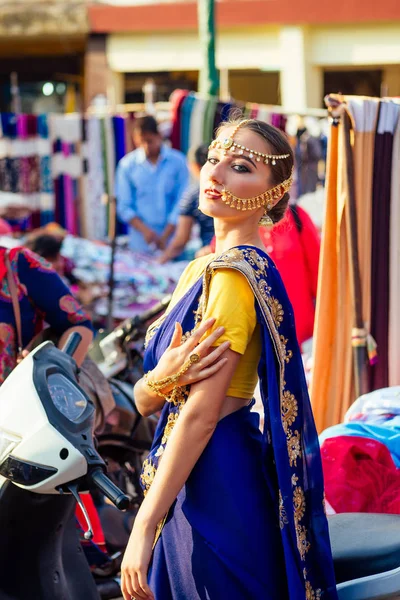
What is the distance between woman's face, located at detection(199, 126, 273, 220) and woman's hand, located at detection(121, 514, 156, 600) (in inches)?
29.8

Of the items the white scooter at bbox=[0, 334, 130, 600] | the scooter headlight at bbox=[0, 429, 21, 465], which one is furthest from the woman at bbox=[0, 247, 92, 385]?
the scooter headlight at bbox=[0, 429, 21, 465]

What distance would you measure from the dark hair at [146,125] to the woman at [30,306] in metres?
5.95

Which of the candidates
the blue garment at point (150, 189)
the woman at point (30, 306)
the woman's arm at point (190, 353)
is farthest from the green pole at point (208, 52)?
the woman's arm at point (190, 353)

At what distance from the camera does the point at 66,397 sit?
2.67 m

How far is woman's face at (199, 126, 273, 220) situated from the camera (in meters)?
2.48

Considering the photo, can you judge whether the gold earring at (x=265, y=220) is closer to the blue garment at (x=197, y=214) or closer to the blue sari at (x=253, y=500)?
the blue sari at (x=253, y=500)

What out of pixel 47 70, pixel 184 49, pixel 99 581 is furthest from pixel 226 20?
pixel 99 581

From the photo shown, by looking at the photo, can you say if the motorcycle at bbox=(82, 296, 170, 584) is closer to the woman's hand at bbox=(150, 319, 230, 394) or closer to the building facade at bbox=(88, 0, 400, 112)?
the woman's hand at bbox=(150, 319, 230, 394)

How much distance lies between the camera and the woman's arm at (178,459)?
2254mm

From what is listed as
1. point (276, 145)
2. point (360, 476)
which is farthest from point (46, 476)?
point (360, 476)

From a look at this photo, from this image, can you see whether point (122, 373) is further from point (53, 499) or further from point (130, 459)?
point (53, 499)

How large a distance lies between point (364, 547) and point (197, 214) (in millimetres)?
5382

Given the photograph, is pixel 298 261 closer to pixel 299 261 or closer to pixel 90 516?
pixel 299 261

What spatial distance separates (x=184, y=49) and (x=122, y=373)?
1117 centimetres
